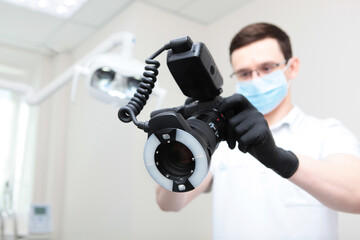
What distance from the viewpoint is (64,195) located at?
375cm

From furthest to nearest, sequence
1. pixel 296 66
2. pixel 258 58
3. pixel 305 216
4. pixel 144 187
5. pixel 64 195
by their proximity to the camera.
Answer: pixel 64 195, pixel 144 187, pixel 296 66, pixel 258 58, pixel 305 216

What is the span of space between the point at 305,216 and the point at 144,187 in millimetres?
1596

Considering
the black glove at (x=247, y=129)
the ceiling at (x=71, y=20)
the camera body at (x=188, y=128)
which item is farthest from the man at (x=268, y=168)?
the ceiling at (x=71, y=20)

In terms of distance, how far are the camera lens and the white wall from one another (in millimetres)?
1719

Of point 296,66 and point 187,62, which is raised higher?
point 296,66

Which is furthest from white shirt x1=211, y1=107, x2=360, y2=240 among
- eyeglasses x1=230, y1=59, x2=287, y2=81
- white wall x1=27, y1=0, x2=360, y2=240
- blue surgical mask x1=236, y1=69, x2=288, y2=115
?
white wall x1=27, y1=0, x2=360, y2=240

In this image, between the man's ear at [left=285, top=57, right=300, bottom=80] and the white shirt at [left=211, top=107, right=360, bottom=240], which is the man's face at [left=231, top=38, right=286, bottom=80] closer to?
the man's ear at [left=285, top=57, right=300, bottom=80]

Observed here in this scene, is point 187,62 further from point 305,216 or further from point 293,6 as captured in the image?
point 293,6

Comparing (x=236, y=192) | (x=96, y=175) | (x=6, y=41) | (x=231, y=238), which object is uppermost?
(x=6, y=41)

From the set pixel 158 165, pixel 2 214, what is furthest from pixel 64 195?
pixel 158 165

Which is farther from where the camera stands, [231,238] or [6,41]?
[6,41]

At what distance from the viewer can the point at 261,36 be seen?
1.59 metres

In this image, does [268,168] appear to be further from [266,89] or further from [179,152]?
[179,152]

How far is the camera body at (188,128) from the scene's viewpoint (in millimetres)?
627
